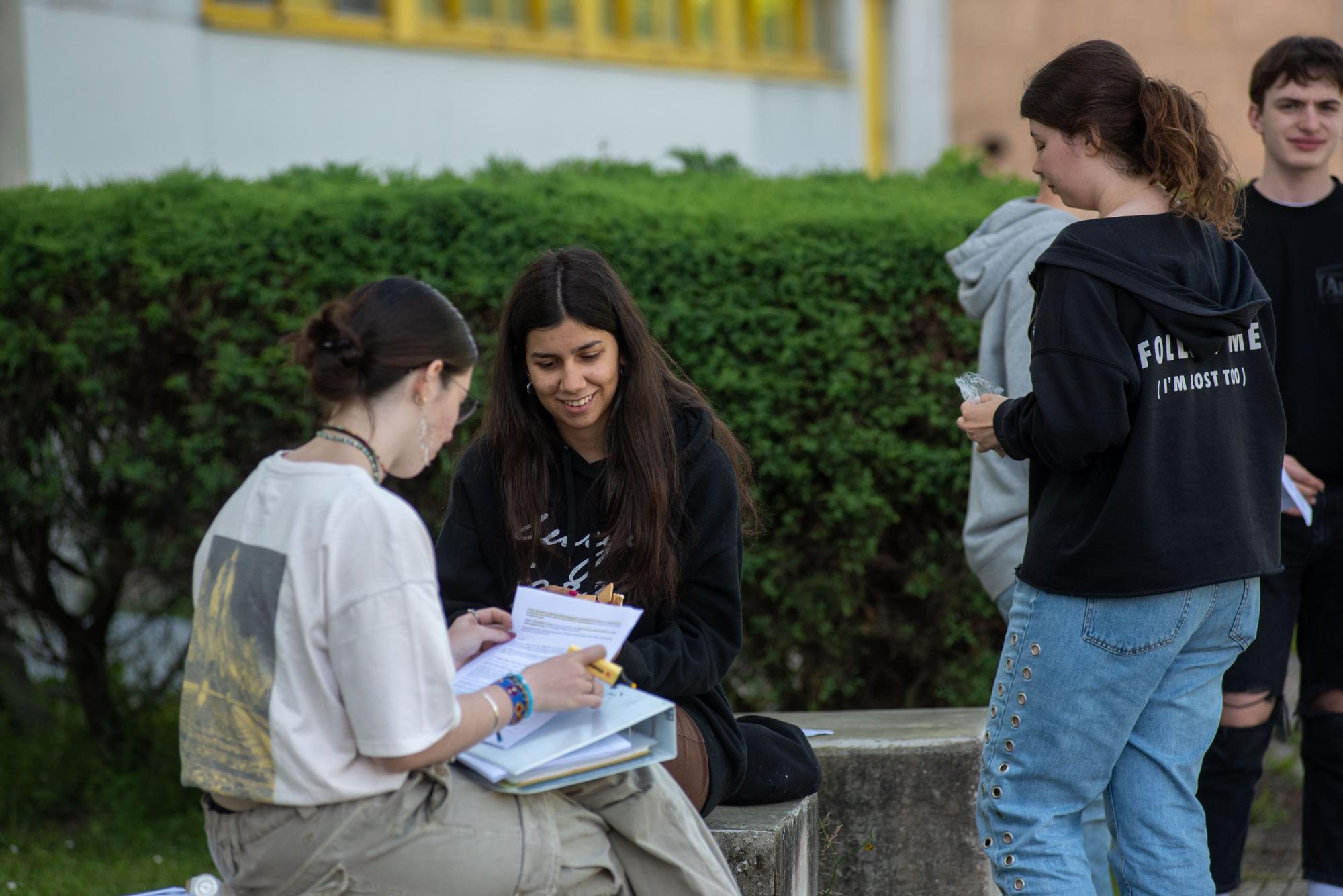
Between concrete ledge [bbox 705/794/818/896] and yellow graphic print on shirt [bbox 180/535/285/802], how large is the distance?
109 centimetres

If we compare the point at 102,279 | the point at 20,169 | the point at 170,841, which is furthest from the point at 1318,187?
the point at 20,169

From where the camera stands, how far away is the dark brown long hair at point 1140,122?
108 inches

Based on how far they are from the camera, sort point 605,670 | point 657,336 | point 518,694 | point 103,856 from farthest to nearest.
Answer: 1. point 103,856
2. point 657,336
3. point 605,670
4. point 518,694

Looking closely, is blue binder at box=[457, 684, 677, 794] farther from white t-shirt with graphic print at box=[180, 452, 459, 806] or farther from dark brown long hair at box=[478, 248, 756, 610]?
dark brown long hair at box=[478, 248, 756, 610]

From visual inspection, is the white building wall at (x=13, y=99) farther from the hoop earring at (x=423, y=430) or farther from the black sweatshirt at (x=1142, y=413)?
the black sweatshirt at (x=1142, y=413)

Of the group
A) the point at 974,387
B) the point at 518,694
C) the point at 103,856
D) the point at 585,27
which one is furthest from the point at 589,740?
the point at 585,27

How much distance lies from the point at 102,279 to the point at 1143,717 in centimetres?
360

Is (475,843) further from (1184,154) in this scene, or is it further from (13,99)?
(13,99)

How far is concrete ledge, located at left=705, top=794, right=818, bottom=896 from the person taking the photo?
3.10m

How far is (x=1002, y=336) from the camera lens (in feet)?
12.0

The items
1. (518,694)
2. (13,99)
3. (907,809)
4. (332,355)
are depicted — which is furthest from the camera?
(13,99)

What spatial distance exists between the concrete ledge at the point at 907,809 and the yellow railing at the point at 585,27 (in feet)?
21.0

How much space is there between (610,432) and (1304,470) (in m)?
1.82

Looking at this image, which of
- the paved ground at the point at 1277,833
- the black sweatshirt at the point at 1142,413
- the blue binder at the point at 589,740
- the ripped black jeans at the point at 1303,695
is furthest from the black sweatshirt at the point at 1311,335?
the blue binder at the point at 589,740
